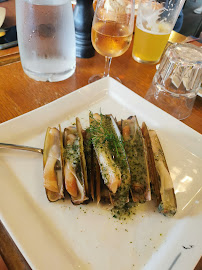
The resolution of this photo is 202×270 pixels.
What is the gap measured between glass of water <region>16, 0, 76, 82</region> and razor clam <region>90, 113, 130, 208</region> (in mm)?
363

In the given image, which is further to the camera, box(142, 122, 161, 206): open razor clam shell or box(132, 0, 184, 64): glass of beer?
box(132, 0, 184, 64): glass of beer

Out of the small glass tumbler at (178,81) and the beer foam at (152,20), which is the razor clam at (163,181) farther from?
the beer foam at (152,20)

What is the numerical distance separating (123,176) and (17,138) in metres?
0.40

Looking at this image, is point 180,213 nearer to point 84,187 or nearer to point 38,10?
point 84,187

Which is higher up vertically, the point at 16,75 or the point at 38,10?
the point at 38,10

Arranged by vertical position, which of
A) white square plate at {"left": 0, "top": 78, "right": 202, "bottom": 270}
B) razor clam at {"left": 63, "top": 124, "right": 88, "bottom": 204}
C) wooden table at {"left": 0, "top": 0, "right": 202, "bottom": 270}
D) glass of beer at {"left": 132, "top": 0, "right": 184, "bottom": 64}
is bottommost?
wooden table at {"left": 0, "top": 0, "right": 202, "bottom": 270}

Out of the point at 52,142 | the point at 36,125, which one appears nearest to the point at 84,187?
the point at 52,142

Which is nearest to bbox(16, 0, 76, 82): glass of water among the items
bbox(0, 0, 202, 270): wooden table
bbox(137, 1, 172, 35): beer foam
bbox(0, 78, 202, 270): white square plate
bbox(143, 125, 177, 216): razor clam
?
bbox(0, 0, 202, 270): wooden table

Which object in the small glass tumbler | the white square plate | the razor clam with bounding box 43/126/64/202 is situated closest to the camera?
the white square plate

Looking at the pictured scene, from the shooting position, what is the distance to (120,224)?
0.61 metres

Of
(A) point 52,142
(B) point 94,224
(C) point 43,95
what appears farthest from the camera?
(C) point 43,95

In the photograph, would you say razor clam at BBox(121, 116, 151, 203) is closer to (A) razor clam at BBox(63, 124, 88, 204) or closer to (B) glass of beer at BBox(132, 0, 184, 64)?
(A) razor clam at BBox(63, 124, 88, 204)

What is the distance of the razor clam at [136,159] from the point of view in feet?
2.12

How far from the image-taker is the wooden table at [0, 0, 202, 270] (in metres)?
0.96
